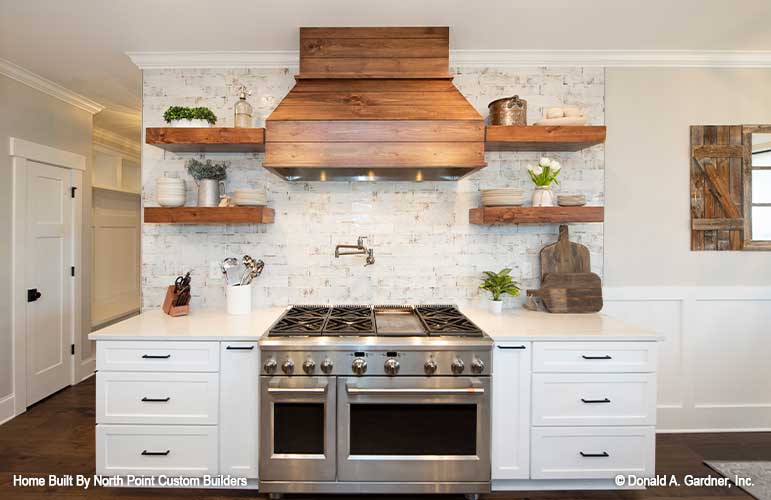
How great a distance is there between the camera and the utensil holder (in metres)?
2.75

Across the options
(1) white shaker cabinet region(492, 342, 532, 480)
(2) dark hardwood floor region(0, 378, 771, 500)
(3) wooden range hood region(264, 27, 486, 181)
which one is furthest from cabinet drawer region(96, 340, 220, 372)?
(1) white shaker cabinet region(492, 342, 532, 480)

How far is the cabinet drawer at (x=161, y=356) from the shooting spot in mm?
2273

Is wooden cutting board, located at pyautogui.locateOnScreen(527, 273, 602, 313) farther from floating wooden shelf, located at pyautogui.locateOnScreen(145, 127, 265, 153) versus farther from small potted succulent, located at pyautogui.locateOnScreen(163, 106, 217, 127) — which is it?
small potted succulent, located at pyautogui.locateOnScreen(163, 106, 217, 127)

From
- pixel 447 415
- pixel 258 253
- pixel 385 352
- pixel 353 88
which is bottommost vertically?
pixel 447 415

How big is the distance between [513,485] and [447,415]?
0.65 m

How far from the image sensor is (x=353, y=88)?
98.2 inches

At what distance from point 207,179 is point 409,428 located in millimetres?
1991

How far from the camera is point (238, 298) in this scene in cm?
276

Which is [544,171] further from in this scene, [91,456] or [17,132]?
[17,132]

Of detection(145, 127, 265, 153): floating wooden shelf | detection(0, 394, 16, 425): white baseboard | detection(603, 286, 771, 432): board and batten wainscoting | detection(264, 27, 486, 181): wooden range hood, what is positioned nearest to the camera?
detection(264, 27, 486, 181): wooden range hood

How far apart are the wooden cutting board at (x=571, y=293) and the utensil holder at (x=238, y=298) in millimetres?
1916

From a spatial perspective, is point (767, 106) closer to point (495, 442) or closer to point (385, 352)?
point (495, 442)

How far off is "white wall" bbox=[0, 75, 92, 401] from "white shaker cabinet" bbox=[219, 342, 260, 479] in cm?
225

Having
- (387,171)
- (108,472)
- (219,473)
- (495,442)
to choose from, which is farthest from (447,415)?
(108,472)
